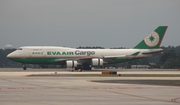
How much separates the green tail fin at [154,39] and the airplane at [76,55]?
0.69ft

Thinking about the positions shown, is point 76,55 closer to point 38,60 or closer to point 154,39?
point 38,60

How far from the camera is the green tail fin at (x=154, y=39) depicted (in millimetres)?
87250

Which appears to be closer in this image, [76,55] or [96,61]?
[96,61]

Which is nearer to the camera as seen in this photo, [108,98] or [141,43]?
[108,98]

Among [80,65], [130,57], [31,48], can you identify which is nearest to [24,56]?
[31,48]

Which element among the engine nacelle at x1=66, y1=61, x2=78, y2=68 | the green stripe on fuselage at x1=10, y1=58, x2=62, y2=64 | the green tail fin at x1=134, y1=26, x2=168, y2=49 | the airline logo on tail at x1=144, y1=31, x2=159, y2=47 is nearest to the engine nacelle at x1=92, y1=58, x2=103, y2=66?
the engine nacelle at x1=66, y1=61, x2=78, y2=68

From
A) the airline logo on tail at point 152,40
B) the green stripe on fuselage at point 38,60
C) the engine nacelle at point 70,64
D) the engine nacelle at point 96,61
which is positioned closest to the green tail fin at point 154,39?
the airline logo on tail at point 152,40

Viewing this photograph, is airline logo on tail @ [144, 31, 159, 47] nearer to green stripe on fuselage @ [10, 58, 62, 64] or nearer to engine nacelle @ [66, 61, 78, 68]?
engine nacelle @ [66, 61, 78, 68]

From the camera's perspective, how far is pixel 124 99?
81.3ft

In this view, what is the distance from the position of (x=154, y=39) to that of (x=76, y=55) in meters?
16.2

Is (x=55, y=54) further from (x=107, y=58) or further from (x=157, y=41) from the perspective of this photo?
(x=157, y=41)

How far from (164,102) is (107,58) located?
59.3 metres

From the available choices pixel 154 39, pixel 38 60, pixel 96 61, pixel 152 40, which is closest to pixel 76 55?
pixel 96 61

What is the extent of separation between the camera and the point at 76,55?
3287 inches
